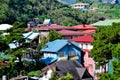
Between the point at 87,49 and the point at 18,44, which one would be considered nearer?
the point at 18,44

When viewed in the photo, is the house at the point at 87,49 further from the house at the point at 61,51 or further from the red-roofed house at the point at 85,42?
the house at the point at 61,51

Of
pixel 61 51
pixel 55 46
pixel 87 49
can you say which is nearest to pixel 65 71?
pixel 61 51

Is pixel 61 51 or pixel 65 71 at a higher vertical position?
pixel 61 51

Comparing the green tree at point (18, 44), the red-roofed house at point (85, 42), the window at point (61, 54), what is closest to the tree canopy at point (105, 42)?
the green tree at point (18, 44)

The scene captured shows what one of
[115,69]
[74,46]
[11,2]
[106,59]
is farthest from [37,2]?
[115,69]

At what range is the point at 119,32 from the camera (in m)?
19.3

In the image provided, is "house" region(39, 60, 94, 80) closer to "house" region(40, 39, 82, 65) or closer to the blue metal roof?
"house" region(40, 39, 82, 65)

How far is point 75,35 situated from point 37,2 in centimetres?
3071

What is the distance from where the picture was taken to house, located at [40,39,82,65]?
27.6m

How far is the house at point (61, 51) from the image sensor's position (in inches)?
1088

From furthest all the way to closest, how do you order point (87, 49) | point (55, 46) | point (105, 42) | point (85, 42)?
point (85, 42)
point (87, 49)
point (55, 46)
point (105, 42)

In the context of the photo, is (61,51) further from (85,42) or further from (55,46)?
(85,42)

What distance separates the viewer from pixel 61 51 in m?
27.9

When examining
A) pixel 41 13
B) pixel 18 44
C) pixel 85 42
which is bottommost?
pixel 41 13
